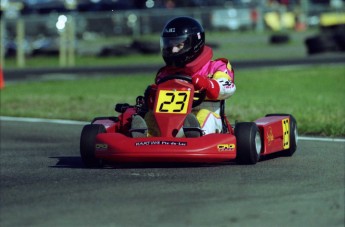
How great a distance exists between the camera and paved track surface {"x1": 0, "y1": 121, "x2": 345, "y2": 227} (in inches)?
234

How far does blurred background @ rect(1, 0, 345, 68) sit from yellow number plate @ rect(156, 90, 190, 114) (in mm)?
22026

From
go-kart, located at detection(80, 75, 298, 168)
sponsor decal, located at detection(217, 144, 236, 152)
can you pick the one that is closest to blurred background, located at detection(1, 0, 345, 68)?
go-kart, located at detection(80, 75, 298, 168)

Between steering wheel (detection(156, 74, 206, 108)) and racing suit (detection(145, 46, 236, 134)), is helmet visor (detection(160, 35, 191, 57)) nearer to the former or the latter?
racing suit (detection(145, 46, 236, 134))

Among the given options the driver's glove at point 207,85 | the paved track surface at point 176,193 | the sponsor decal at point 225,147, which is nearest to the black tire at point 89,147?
the paved track surface at point 176,193

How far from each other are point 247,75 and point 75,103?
670 cm

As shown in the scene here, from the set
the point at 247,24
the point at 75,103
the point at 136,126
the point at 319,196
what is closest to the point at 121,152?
the point at 136,126

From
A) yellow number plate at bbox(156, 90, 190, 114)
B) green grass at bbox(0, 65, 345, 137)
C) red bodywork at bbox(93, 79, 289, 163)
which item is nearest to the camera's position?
red bodywork at bbox(93, 79, 289, 163)

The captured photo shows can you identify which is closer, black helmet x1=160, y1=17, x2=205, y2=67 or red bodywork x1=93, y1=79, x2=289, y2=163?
red bodywork x1=93, y1=79, x2=289, y2=163

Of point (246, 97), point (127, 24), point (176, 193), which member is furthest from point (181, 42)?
point (127, 24)

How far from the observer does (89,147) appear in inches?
336

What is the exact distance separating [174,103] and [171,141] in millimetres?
492

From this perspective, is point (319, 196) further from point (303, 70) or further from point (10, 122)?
point (303, 70)

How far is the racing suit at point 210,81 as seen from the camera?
28.3ft

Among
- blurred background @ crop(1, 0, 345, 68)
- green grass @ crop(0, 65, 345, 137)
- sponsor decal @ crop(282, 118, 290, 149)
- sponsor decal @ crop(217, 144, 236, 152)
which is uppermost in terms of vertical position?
sponsor decal @ crop(217, 144, 236, 152)
